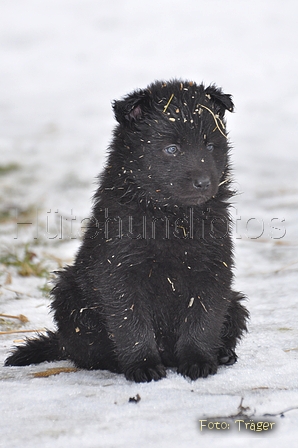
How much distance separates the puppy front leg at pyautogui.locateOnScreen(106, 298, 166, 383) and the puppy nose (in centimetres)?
71

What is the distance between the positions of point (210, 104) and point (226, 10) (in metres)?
11.5

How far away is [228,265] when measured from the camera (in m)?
3.53

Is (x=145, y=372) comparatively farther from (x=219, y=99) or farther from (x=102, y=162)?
(x=102, y=162)

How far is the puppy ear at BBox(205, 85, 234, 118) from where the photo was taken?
3785 millimetres

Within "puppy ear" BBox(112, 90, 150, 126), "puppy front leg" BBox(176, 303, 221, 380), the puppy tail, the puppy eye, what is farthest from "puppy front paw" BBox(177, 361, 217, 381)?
"puppy ear" BBox(112, 90, 150, 126)

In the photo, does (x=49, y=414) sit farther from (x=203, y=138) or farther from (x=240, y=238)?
(x=240, y=238)

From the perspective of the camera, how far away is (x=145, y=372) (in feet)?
10.8

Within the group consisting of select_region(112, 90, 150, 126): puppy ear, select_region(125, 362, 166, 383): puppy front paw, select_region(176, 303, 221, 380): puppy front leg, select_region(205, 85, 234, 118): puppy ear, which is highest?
select_region(205, 85, 234, 118): puppy ear

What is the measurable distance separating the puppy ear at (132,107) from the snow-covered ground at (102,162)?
4.83 feet

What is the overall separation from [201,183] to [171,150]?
27cm

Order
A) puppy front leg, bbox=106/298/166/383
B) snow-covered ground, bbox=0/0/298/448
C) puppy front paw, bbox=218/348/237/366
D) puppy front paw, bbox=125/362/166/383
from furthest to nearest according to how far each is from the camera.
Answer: puppy front paw, bbox=218/348/237/366
puppy front leg, bbox=106/298/166/383
puppy front paw, bbox=125/362/166/383
snow-covered ground, bbox=0/0/298/448

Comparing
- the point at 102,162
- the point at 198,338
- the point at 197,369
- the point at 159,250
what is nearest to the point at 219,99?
the point at 159,250

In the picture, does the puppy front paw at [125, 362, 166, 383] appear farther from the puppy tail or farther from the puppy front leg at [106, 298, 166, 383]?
the puppy tail

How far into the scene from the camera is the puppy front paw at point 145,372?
3.27 meters
